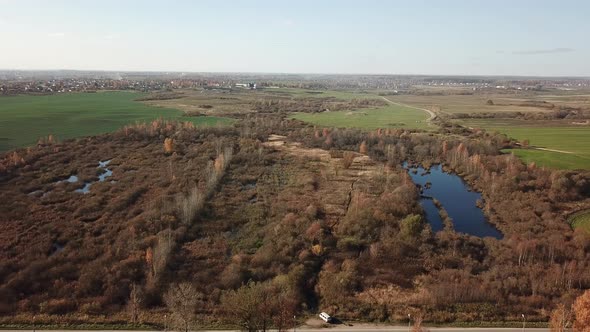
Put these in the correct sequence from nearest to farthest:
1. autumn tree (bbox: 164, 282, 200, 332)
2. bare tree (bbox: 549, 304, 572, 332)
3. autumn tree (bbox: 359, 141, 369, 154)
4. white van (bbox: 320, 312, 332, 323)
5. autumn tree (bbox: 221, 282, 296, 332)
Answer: bare tree (bbox: 549, 304, 572, 332) < autumn tree (bbox: 221, 282, 296, 332) < autumn tree (bbox: 164, 282, 200, 332) < white van (bbox: 320, 312, 332, 323) < autumn tree (bbox: 359, 141, 369, 154)

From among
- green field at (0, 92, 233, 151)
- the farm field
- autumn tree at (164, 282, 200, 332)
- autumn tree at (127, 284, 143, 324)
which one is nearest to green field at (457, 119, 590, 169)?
the farm field

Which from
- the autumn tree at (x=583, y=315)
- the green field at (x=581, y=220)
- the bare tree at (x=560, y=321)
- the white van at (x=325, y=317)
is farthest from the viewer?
the green field at (x=581, y=220)

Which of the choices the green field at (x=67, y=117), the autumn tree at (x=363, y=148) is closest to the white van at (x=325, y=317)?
the autumn tree at (x=363, y=148)

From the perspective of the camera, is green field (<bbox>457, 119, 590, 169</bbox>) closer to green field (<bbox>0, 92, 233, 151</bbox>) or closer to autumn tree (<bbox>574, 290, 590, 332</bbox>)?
autumn tree (<bbox>574, 290, 590, 332</bbox>)

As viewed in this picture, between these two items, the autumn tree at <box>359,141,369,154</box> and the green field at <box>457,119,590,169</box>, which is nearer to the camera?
the green field at <box>457,119,590,169</box>

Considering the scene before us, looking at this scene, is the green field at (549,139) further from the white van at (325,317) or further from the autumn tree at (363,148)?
the white van at (325,317)

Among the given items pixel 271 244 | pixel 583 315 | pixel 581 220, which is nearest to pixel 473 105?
pixel 581 220

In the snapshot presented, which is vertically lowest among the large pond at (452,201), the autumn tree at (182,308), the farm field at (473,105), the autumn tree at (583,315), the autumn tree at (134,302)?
the large pond at (452,201)
